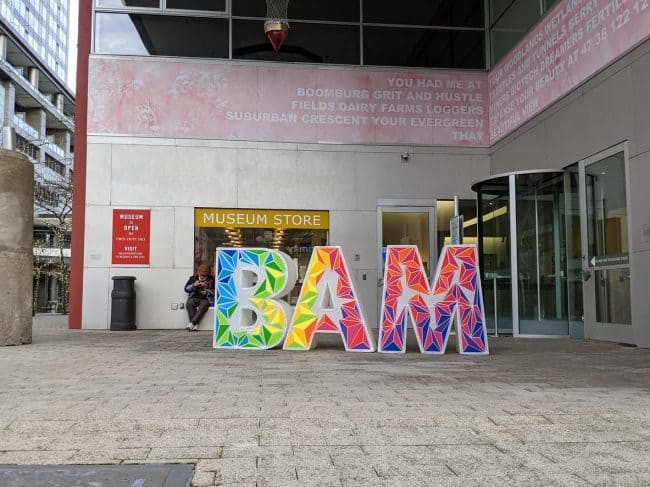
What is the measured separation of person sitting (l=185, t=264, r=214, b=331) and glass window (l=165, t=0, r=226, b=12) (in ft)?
18.6

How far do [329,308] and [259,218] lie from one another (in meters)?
5.42

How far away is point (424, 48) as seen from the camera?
570 inches

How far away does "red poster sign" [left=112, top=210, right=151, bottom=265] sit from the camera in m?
13.2

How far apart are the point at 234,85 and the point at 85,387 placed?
31.6 feet

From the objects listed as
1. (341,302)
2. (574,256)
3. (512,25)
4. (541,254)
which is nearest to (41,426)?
(341,302)

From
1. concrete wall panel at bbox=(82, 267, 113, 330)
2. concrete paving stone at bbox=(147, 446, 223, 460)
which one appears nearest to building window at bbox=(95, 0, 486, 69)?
concrete wall panel at bbox=(82, 267, 113, 330)

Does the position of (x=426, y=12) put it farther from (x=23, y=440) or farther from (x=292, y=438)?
(x=23, y=440)

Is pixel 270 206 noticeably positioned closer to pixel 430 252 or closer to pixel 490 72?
pixel 430 252

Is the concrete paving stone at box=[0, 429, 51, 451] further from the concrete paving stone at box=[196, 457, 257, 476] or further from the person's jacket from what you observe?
the person's jacket

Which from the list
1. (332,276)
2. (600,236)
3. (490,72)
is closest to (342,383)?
(332,276)

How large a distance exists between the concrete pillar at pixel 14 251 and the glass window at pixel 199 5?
19.8ft

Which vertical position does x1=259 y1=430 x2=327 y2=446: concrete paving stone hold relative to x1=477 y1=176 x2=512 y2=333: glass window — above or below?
below

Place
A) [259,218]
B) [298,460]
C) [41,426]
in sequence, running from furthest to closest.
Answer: [259,218] < [41,426] < [298,460]

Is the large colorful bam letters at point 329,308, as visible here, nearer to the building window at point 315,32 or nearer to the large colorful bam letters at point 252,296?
the large colorful bam letters at point 252,296
